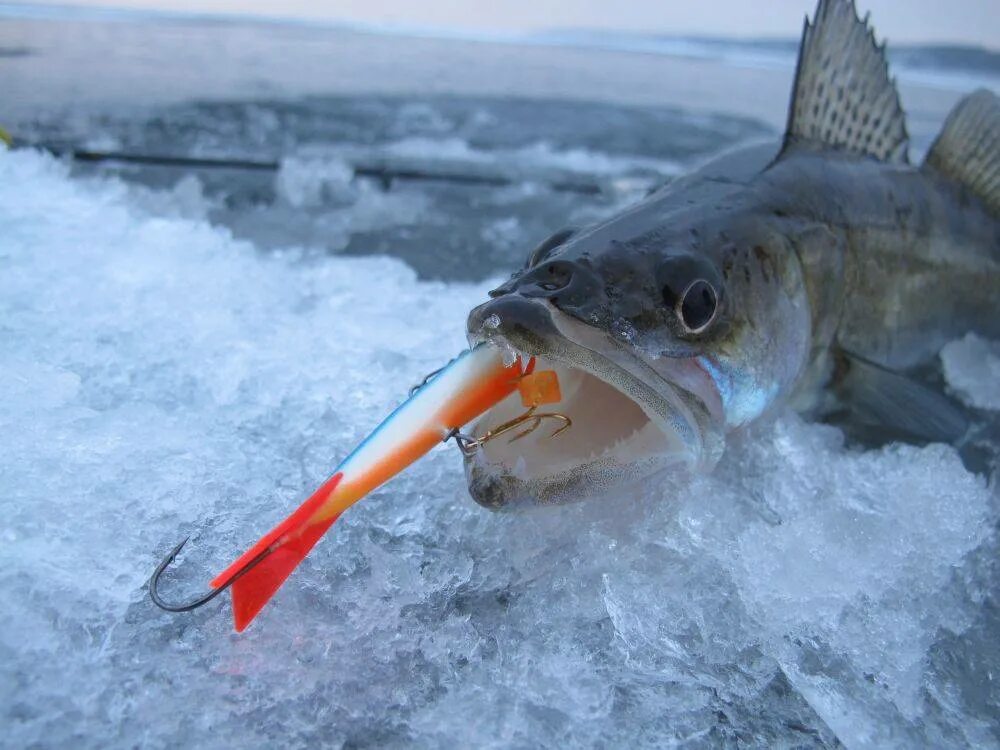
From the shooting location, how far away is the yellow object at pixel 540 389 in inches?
53.8

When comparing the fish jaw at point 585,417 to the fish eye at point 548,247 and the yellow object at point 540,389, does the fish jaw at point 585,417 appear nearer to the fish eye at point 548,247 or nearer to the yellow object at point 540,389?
the yellow object at point 540,389

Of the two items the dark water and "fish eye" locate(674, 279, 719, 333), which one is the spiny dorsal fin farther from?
"fish eye" locate(674, 279, 719, 333)

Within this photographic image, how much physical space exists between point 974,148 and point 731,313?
1.60 meters

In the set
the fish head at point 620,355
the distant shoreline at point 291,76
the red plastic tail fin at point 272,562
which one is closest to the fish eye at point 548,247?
the fish head at point 620,355

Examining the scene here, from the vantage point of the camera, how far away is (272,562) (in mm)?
1194

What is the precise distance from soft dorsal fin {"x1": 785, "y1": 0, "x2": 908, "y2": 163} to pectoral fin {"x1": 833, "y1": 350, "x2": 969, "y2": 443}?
0.72 meters

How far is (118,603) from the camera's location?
4.15ft

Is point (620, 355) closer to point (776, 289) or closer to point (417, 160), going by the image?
point (776, 289)

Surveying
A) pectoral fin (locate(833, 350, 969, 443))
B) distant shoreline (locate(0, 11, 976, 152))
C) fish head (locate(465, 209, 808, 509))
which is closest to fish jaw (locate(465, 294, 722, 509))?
fish head (locate(465, 209, 808, 509))

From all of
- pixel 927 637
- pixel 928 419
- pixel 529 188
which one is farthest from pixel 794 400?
pixel 529 188

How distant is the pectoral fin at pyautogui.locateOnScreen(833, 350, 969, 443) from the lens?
2.06m

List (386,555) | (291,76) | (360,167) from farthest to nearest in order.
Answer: (291,76), (360,167), (386,555)

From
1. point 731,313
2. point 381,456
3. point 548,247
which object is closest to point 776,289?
point 731,313

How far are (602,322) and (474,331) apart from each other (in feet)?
0.82
